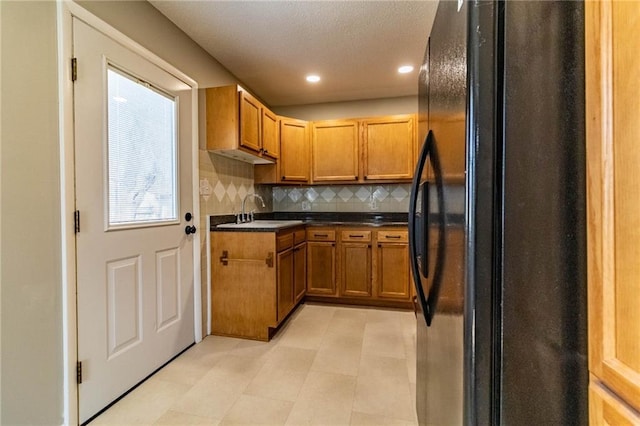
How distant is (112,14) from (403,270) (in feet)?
9.92

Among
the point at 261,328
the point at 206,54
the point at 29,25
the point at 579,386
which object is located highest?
the point at 206,54

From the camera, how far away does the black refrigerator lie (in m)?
0.49

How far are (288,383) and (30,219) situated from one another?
156 centimetres

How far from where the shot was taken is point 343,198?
3713mm

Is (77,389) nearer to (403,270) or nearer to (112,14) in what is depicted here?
(112,14)

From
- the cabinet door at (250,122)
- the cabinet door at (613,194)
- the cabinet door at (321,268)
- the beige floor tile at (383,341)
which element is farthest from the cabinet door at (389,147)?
the cabinet door at (613,194)

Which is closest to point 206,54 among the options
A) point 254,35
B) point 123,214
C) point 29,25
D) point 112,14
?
Result: point 254,35

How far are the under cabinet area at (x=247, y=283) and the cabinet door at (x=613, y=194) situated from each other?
207cm

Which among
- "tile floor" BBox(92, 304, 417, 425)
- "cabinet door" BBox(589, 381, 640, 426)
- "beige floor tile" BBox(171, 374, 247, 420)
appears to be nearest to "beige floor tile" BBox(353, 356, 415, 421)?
"tile floor" BBox(92, 304, 417, 425)

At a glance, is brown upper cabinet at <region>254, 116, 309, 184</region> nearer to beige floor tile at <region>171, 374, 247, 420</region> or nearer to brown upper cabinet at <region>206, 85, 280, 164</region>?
brown upper cabinet at <region>206, 85, 280, 164</region>

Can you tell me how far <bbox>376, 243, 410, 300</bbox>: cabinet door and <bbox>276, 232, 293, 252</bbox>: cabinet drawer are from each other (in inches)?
39.3

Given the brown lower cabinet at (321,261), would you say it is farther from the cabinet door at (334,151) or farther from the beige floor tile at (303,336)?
the cabinet door at (334,151)

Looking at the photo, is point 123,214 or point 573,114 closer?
point 573,114

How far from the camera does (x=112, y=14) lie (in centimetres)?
160
